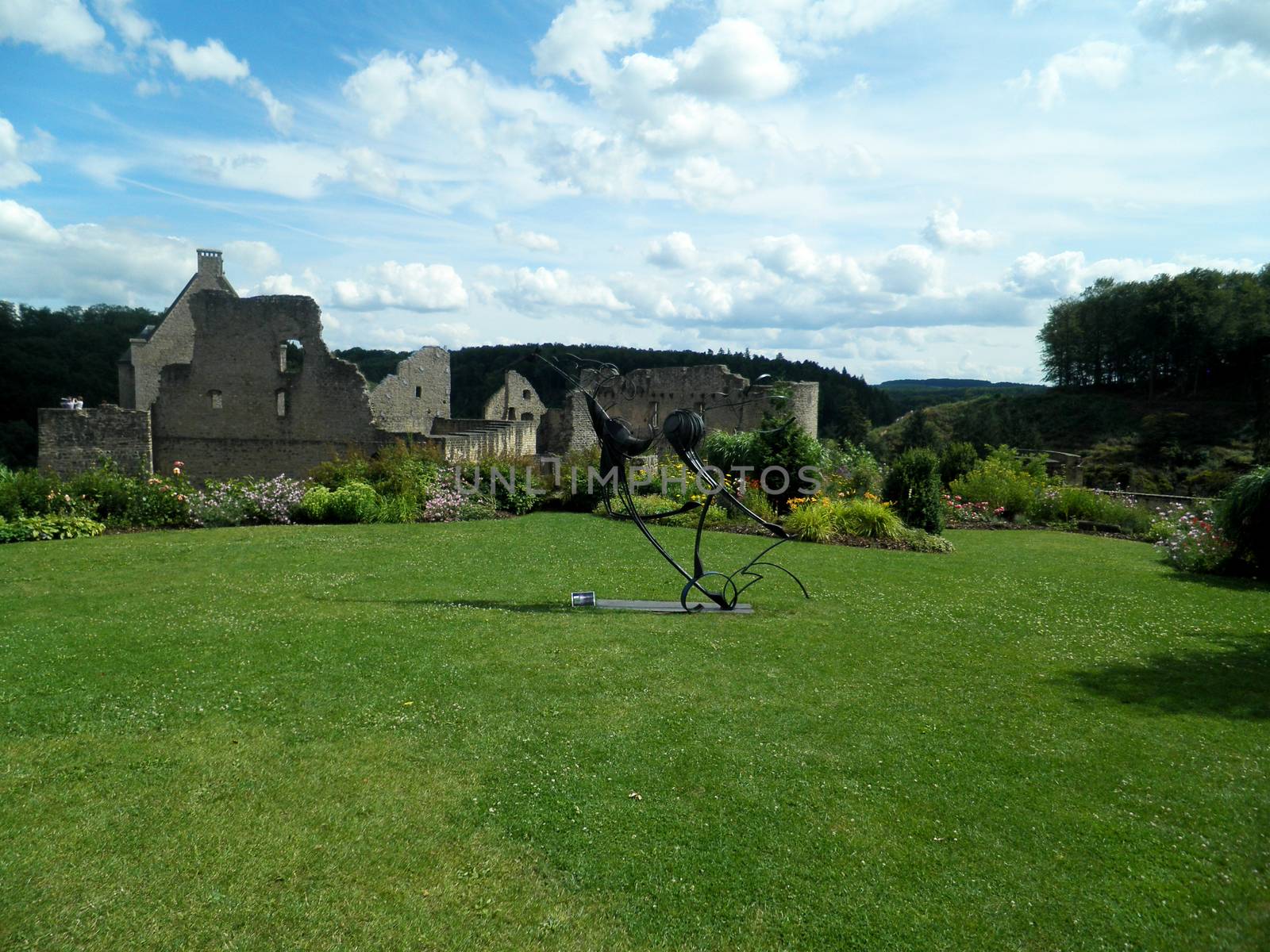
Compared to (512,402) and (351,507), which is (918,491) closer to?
(351,507)

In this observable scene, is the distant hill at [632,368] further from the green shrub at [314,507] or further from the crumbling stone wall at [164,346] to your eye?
the green shrub at [314,507]

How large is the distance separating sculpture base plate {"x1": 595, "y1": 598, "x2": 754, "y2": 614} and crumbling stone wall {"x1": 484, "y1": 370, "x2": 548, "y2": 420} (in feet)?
71.2

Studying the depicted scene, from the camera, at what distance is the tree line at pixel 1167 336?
41.4m

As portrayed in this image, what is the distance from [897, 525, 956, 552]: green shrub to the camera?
11.6 meters

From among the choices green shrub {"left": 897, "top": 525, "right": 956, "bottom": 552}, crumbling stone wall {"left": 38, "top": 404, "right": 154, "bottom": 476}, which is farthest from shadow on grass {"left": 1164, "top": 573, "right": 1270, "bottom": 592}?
crumbling stone wall {"left": 38, "top": 404, "right": 154, "bottom": 476}

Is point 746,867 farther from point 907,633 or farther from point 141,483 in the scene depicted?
point 141,483

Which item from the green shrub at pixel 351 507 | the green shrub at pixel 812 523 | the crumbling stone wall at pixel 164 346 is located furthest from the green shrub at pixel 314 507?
the crumbling stone wall at pixel 164 346

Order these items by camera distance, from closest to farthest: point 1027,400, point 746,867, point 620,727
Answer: point 746,867 < point 620,727 < point 1027,400

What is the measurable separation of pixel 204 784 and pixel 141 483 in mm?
10391

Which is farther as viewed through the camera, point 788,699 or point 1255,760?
point 788,699

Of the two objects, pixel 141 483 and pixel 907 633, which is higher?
pixel 141 483

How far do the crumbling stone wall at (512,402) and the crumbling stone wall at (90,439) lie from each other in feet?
47.5

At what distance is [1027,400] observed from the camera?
159 feet

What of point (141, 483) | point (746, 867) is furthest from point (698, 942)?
point (141, 483)
